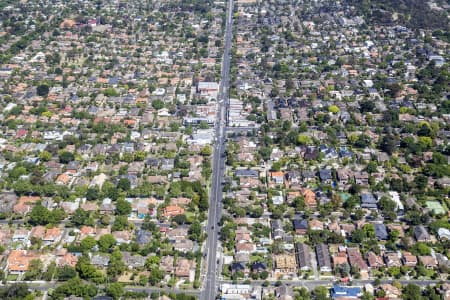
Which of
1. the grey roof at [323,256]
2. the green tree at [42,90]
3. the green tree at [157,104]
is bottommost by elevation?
the green tree at [42,90]

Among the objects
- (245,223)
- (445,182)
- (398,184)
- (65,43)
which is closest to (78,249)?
(245,223)

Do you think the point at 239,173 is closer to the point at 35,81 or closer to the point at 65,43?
the point at 35,81

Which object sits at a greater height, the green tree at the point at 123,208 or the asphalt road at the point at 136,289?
the green tree at the point at 123,208

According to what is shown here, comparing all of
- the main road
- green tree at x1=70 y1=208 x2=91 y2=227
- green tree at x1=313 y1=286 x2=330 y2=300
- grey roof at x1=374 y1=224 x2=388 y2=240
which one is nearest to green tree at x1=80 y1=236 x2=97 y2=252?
green tree at x1=70 y1=208 x2=91 y2=227

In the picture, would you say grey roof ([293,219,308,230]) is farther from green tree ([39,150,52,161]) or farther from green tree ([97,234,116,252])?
green tree ([39,150,52,161])

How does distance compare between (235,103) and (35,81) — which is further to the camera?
(35,81)

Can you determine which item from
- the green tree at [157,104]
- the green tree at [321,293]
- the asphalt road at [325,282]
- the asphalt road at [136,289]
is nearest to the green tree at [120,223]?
the asphalt road at [136,289]

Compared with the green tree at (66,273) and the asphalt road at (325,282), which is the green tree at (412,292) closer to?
the asphalt road at (325,282)

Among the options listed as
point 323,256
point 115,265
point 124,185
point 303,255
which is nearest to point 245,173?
point 124,185
